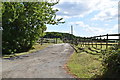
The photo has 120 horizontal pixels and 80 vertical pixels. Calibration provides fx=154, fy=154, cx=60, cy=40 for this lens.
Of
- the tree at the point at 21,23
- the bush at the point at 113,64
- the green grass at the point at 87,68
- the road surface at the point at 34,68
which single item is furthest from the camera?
the tree at the point at 21,23

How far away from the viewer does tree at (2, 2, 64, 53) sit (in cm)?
1875

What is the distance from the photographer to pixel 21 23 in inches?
801

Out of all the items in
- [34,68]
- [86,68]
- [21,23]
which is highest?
[21,23]

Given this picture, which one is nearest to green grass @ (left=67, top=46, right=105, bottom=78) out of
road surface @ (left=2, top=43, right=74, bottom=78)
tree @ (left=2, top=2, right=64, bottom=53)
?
road surface @ (left=2, top=43, right=74, bottom=78)

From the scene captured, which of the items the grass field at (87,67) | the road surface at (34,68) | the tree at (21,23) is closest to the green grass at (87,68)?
the grass field at (87,67)

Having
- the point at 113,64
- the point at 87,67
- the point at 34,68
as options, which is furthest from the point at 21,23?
the point at 113,64

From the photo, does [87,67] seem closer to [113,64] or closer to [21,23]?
[113,64]

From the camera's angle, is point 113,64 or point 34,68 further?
point 34,68

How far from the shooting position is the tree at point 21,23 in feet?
61.5

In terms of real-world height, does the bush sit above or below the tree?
below

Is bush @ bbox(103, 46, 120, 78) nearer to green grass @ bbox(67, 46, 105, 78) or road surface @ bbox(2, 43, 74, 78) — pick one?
green grass @ bbox(67, 46, 105, 78)

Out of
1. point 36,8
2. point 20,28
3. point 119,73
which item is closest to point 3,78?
point 119,73

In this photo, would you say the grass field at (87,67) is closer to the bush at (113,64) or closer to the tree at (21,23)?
the bush at (113,64)

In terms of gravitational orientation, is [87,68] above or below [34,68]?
above
